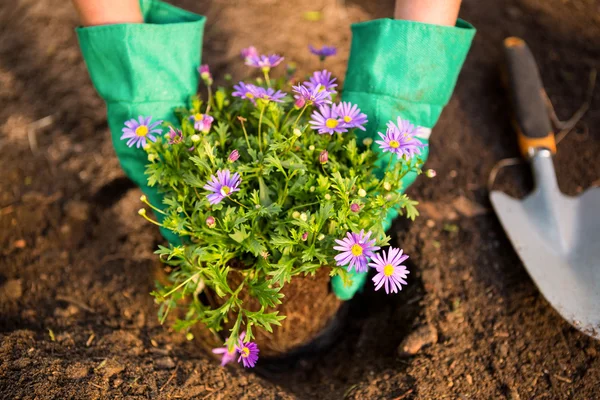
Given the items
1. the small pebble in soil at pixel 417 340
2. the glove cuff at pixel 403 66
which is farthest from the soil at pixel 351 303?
the glove cuff at pixel 403 66

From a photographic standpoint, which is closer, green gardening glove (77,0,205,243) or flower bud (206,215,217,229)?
flower bud (206,215,217,229)

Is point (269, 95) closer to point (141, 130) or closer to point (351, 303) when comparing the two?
point (141, 130)

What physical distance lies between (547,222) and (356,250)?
1.01 meters

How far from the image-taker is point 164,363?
150cm

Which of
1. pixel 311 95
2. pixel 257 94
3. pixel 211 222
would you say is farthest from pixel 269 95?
pixel 211 222

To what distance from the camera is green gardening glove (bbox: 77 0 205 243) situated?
1541mm

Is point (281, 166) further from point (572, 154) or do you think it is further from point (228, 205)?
point (572, 154)

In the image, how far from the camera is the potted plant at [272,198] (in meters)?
1.22

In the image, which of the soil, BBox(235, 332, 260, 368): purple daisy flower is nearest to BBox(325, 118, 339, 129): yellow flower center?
BBox(235, 332, 260, 368): purple daisy flower

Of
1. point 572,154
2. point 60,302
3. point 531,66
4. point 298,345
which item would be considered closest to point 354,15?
point 531,66

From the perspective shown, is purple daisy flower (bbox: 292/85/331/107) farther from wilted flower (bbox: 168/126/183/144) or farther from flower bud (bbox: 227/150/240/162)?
wilted flower (bbox: 168/126/183/144)

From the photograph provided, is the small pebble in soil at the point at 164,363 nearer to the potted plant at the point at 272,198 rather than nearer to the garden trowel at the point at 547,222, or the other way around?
the potted plant at the point at 272,198

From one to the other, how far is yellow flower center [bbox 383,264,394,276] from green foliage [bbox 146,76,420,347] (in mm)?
71

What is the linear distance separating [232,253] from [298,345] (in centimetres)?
A: 56
